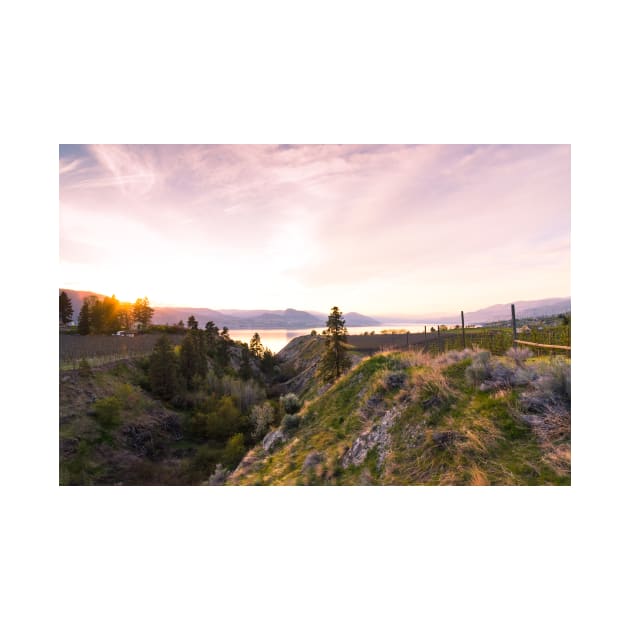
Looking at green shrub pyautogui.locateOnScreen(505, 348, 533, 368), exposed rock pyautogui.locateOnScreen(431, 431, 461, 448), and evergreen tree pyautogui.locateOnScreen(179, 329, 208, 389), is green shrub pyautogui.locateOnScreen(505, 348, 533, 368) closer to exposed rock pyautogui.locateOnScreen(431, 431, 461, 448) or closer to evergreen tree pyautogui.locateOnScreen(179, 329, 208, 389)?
exposed rock pyautogui.locateOnScreen(431, 431, 461, 448)

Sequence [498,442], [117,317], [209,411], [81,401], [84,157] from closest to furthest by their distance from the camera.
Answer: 1. [498,442]
2. [84,157]
3. [81,401]
4. [209,411]
5. [117,317]

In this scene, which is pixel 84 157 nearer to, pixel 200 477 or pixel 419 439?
pixel 419 439

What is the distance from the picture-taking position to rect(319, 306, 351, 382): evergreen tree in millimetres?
18984

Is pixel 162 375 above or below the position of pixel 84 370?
below

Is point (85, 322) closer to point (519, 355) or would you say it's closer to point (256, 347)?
point (256, 347)

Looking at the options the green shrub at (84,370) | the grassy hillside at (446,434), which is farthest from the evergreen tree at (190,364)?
the grassy hillside at (446,434)

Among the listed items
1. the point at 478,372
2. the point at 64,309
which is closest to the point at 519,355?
the point at 478,372

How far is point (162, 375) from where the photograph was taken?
75.3 ft

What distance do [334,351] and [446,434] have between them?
1436 centimetres

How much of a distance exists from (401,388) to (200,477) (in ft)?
50.8

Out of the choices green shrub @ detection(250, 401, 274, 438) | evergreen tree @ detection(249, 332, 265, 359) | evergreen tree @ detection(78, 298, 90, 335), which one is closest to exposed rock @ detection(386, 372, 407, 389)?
green shrub @ detection(250, 401, 274, 438)

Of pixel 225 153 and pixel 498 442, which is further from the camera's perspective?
pixel 225 153
